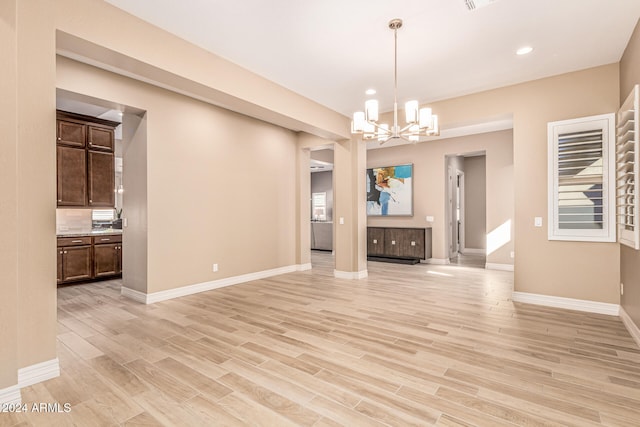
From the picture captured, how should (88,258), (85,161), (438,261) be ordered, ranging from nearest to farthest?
(88,258), (85,161), (438,261)

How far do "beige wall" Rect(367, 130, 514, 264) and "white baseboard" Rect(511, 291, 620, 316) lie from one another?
2.70m

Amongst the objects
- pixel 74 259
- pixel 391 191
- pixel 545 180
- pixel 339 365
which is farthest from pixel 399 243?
pixel 74 259

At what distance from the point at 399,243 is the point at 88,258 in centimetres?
623

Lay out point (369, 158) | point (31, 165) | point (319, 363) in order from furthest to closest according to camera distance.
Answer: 1. point (369, 158)
2. point (319, 363)
3. point (31, 165)

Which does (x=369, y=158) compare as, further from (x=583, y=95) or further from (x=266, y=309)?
(x=266, y=309)

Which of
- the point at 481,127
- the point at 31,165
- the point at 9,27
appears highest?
the point at 481,127

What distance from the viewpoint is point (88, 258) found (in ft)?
18.1

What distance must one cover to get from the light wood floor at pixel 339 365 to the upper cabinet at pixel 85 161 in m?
2.33

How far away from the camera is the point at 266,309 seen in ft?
12.9

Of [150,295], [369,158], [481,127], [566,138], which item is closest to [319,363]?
[150,295]

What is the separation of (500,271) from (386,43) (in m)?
5.25

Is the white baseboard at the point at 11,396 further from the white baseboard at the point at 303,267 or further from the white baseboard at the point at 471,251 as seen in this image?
the white baseboard at the point at 471,251

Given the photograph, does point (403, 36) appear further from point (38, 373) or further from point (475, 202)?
point (475, 202)

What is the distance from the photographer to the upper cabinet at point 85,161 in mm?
5387
